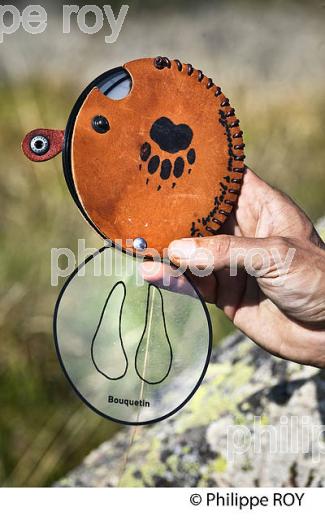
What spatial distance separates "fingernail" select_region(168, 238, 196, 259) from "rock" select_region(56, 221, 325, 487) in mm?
759

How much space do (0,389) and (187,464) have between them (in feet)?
2.64

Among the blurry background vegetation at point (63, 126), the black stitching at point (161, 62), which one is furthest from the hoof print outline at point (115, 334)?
the blurry background vegetation at point (63, 126)

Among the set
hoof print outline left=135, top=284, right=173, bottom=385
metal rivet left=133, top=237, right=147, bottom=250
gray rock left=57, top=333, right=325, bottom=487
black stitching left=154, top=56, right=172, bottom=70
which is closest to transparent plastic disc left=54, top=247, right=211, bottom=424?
hoof print outline left=135, top=284, right=173, bottom=385

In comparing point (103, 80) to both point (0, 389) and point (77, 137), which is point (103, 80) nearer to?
point (77, 137)

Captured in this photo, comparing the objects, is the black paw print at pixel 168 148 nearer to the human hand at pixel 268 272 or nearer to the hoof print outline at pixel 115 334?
the human hand at pixel 268 272

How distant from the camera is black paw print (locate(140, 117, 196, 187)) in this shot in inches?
54.8

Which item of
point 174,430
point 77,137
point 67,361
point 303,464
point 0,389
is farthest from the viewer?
point 0,389

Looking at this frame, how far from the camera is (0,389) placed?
2.52m

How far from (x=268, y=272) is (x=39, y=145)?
494 millimetres

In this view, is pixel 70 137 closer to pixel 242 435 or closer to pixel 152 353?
pixel 152 353

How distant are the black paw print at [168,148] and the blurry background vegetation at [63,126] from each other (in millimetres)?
1070

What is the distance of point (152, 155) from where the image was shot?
4.57 feet

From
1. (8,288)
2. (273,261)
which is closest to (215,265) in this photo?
(273,261)

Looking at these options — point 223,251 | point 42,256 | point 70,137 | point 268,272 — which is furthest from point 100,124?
point 42,256
